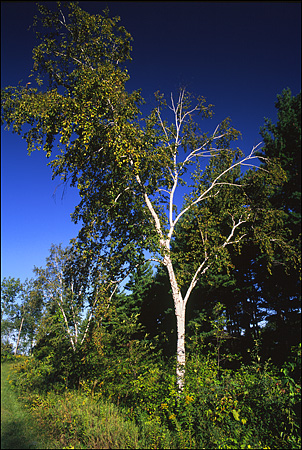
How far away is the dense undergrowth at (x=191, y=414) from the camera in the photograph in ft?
13.1

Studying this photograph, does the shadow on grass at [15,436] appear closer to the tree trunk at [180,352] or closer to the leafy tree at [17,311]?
the tree trunk at [180,352]

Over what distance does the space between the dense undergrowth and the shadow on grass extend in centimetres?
44

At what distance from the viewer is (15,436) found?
4270 mm

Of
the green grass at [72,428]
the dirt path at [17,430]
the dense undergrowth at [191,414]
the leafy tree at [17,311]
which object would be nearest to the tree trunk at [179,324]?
the dense undergrowth at [191,414]

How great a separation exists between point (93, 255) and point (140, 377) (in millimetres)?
3953

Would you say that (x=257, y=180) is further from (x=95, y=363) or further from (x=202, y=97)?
(x=95, y=363)

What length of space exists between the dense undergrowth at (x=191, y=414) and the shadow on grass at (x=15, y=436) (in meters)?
0.44

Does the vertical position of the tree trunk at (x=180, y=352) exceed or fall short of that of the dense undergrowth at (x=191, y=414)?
it exceeds it

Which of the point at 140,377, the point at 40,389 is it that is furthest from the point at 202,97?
the point at 40,389

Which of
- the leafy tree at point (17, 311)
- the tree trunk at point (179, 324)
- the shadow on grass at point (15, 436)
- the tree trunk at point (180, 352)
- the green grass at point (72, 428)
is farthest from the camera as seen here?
the leafy tree at point (17, 311)

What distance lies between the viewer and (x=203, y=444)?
408cm

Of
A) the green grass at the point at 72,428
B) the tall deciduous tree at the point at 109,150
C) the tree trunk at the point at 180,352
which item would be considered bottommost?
the green grass at the point at 72,428

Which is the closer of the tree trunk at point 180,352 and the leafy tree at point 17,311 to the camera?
the tree trunk at point 180,352

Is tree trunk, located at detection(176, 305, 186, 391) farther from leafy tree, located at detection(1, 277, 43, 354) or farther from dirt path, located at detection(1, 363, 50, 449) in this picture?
leafy tree, located at detection(1, 277, 43, 354)
